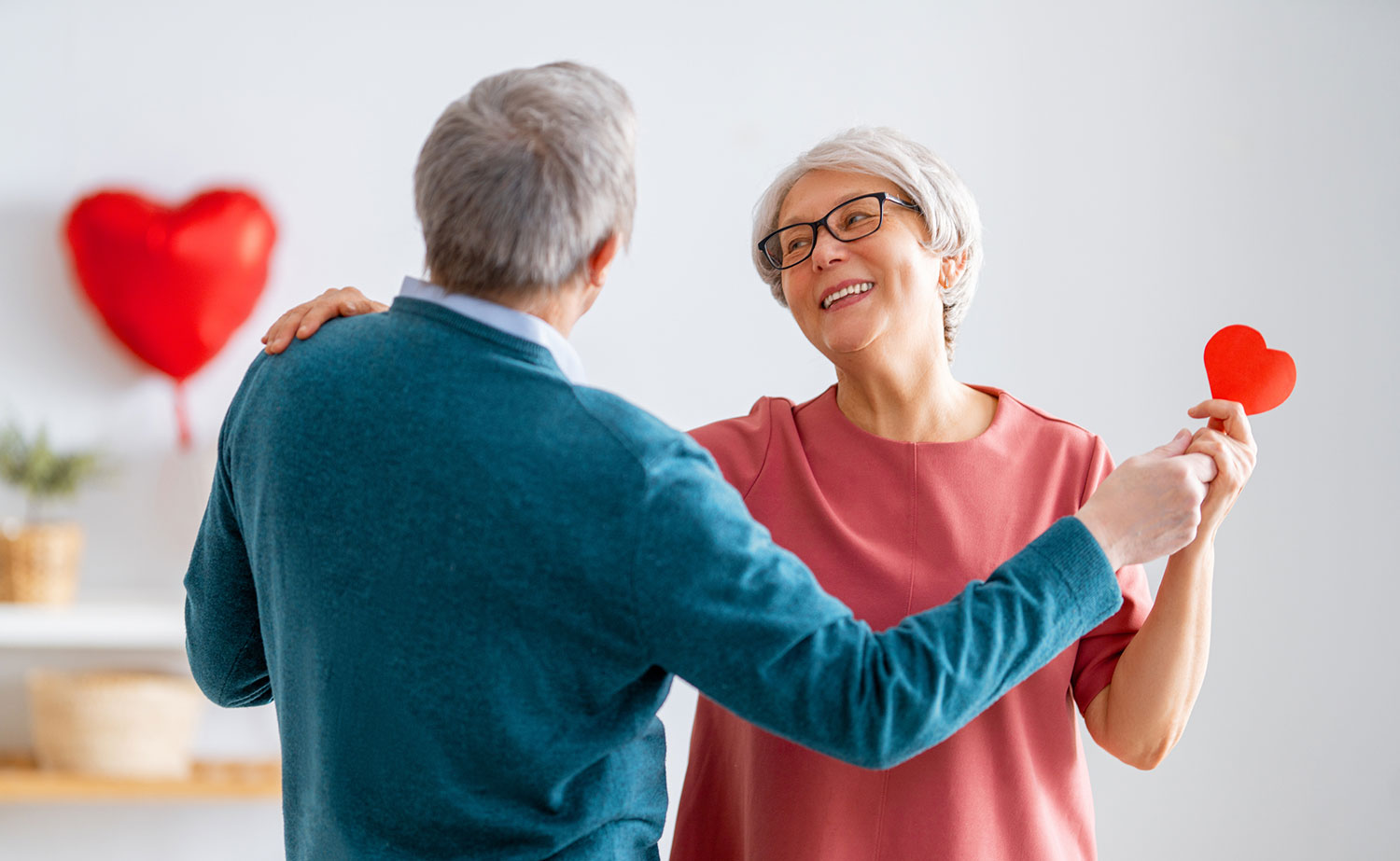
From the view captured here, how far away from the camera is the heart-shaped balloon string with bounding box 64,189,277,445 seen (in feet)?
7.29

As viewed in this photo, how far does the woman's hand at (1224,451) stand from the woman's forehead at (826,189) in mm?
430

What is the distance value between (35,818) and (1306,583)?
274 centimetres

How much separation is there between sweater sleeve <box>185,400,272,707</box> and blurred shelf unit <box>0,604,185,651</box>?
1169 millimetres

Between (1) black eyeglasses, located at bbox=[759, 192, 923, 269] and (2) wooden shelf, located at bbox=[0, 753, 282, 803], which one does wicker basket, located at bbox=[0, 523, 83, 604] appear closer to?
(2) wooden shelf, located at bbox=[0, 753, 282, 803]

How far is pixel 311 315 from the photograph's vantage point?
0.92 metres

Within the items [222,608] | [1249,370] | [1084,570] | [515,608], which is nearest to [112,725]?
[222,608]

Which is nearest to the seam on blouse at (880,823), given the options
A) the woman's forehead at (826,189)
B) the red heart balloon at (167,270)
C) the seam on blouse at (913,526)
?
the seam on blouse at (913,526)

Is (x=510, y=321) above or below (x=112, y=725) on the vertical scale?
above

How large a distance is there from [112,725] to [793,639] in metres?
1.88

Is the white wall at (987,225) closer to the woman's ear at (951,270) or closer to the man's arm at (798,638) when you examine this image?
the woman's ear at (951,270)

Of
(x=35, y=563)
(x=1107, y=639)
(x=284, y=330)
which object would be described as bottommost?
(x=35, y=563)

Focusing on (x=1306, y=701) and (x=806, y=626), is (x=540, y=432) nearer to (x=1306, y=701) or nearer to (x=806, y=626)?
(x=806, y=626)

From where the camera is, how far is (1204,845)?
2342 mm

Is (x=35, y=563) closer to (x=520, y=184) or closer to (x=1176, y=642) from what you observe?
(x=520, y=184)
